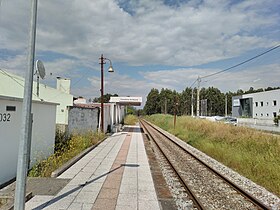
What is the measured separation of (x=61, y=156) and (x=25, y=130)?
6559 mm

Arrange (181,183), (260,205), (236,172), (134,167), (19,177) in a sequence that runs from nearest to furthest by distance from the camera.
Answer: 1. (19,177)
2. (260,205)
3. (181,183)
4. (134,167)
5. (236,172)

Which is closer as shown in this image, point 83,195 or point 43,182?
point 83,195

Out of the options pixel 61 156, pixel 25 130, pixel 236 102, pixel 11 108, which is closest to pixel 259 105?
pixel 236 102

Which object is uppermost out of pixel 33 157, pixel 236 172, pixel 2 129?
pixel 2 129

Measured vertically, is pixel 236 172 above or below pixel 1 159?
below

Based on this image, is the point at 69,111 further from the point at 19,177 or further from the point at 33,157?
the point at 19,177

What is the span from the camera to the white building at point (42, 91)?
42.7ft

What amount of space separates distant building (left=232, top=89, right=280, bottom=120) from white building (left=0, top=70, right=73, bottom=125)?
137 ft

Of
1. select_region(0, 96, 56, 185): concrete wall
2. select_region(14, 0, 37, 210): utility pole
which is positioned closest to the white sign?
select_region(0, 96, 56, 185): concrete wall

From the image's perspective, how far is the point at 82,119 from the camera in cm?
1700

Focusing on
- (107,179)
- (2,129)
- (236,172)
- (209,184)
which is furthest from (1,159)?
(236,172)

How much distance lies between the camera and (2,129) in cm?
639

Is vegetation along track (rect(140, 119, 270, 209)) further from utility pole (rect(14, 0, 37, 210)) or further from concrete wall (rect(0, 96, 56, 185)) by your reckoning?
concrete wall (rect(0, 96, 56, 185))

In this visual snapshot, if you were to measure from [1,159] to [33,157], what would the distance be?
196 cm
